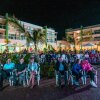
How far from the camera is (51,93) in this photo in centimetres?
779

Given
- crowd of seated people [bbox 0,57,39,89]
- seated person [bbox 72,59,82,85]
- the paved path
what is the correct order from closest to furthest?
the paved path, seated person [bbox 72,59,82,85], crowd of seated people [bbox 0,57,39,89]

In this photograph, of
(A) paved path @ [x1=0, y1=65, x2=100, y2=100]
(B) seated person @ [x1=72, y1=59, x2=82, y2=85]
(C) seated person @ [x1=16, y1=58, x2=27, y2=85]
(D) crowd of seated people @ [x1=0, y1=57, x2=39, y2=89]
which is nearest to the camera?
(A) paved path @ [x1=0, y1=65, x2=100, y2=100]

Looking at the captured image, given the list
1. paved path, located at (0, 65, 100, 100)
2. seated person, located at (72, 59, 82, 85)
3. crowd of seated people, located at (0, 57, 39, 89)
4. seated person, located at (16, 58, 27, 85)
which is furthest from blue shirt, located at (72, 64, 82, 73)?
seated person, located at (16, 58, 27, 85)

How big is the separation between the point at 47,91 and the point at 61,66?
1.70 m

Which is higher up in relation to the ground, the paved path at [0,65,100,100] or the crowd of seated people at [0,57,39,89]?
the crowd of seated people at [0,57,39,89]

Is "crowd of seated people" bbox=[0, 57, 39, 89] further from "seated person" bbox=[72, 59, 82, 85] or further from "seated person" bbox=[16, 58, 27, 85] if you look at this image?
"seated person" bbox=[72, 59, 82, 85]

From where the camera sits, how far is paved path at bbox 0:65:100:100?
716cm

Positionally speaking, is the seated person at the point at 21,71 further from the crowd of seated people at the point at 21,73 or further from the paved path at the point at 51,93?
the paved path at the point at 51,93

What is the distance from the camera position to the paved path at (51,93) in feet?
23.5

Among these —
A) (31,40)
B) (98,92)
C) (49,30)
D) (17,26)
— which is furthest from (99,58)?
(49,30)

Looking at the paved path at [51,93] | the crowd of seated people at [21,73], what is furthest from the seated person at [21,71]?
the paved path at [51,93]

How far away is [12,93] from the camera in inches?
312

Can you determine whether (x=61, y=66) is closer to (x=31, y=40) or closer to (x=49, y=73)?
(x=49, y=73)

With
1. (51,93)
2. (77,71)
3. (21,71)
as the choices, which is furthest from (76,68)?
(21,71)
